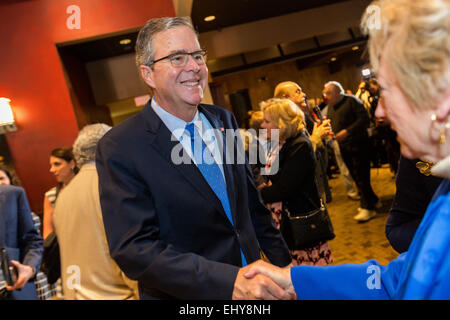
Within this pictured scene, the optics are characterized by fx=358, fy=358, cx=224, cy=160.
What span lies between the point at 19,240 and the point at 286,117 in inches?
81.7

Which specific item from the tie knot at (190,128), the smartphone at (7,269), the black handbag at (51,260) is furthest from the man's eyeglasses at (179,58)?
the smartphone at (7,269)

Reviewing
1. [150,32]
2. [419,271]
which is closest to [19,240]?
[150,32]

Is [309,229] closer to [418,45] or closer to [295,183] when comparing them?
[295,183]

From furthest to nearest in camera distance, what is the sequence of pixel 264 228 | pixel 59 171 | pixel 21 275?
pixel 59 171 → pixel 21 275 → pixel 264 228

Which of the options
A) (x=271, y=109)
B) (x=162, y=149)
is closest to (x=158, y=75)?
(x=162, y=149)

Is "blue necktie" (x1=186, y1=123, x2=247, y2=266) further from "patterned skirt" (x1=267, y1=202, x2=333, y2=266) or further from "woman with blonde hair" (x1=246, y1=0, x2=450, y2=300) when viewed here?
"patterned skirt" (x1=267, y1=202, x2=333, y2=266)

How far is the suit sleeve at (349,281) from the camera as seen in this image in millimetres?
1024

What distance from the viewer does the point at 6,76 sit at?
4.01 meters

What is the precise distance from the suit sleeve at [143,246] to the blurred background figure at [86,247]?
2.27ft

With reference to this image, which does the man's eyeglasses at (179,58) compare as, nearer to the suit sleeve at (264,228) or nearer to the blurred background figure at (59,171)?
the suit sleeve at (264,228)

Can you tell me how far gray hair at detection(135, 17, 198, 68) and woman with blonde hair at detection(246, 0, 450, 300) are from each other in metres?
0.83

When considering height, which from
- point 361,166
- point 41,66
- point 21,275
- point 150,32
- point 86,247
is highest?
point 41,66

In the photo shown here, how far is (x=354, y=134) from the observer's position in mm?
3871
